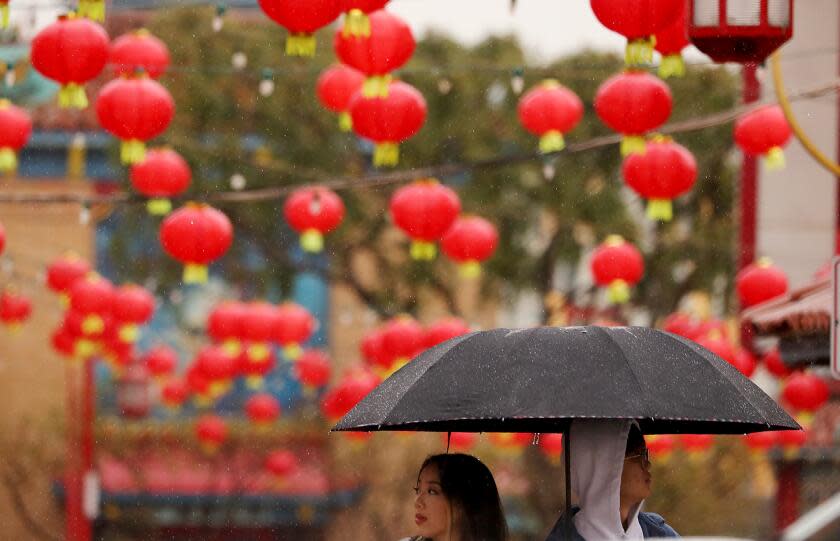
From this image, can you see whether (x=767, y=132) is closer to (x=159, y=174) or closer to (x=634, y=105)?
(x=634, y=105)

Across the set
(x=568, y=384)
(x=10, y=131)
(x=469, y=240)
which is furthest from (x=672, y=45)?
(x=469, y=240)

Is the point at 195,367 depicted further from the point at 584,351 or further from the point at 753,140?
the point at 584,351

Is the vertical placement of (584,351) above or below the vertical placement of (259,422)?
above

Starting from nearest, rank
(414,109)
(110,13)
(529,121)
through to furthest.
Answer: (414,109), (529,121), (110,13)

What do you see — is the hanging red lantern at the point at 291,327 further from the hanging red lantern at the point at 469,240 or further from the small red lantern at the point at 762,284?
the small red lantern at the point at 762,284

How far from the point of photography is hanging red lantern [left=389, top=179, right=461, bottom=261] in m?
13.9

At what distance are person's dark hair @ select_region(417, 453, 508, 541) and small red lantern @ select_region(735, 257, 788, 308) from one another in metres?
9.12

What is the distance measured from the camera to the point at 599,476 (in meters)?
6.50

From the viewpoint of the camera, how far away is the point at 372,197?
25.2 metres

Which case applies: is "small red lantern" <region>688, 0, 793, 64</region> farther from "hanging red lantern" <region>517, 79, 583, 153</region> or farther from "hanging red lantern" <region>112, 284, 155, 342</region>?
"hanging red lantern" <region>112, 284, 155, 342</region>

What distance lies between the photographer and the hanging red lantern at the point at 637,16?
8.72 m

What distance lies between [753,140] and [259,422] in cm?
1357

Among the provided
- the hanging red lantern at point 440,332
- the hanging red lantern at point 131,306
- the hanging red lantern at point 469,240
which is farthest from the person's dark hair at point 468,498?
the hanging red lantern at point 131,306

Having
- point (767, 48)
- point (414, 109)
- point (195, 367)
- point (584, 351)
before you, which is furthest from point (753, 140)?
point (195, 367)
